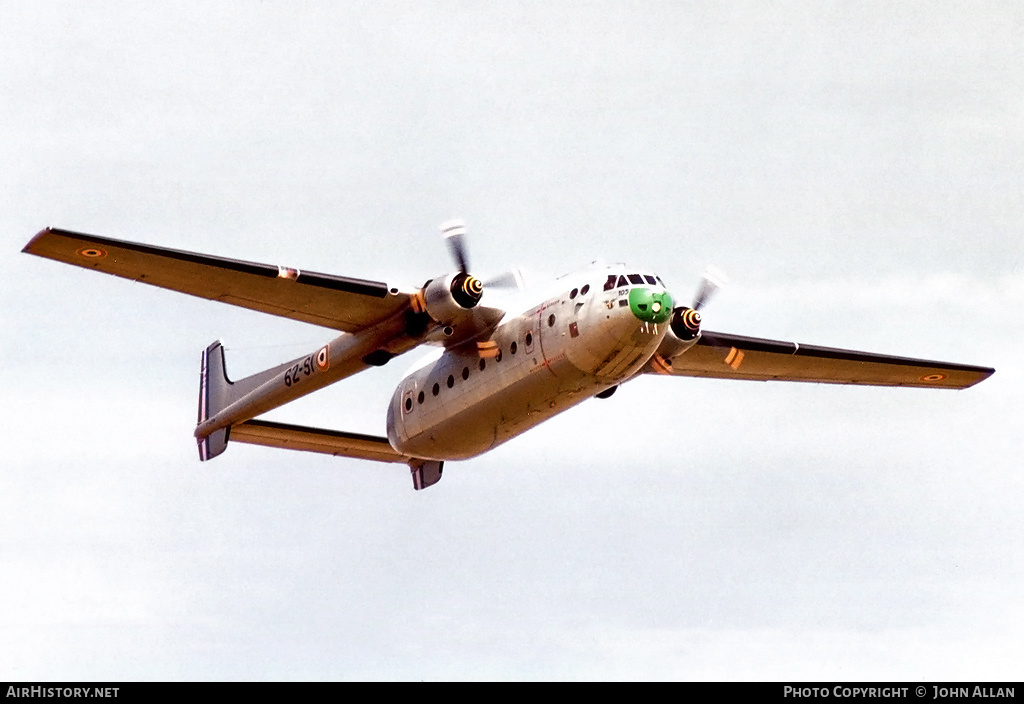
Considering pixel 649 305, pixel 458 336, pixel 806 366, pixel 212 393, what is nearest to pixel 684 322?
pixel 649 305

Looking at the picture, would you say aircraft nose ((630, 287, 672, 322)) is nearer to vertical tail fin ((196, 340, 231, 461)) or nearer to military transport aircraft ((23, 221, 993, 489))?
military transport aircraft ((23, 221, 993, 489))

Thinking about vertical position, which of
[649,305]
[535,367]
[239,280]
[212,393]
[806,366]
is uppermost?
[212,393]

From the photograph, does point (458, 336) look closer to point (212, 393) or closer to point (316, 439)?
point (316, 439)

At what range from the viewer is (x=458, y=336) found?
33438 mm

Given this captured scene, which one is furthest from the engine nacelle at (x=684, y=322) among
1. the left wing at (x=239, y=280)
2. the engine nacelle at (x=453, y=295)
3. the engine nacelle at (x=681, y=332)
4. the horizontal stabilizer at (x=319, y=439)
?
the horizontal stabilizer at (x=319, y=439)

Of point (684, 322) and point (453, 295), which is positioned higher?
point (684, 322)

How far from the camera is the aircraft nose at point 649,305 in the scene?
100ft

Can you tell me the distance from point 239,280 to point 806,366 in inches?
552

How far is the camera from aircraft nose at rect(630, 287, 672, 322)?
100 ft

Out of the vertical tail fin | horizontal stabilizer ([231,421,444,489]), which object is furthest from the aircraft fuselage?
the vertical tail fin

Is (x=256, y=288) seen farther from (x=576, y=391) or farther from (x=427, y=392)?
(x=576, y=391)

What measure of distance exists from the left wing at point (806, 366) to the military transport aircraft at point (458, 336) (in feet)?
0.32

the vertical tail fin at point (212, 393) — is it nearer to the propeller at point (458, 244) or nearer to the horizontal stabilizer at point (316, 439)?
the horizontal stabilizer at point (316, 439)

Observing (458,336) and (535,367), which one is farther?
(458,336)
